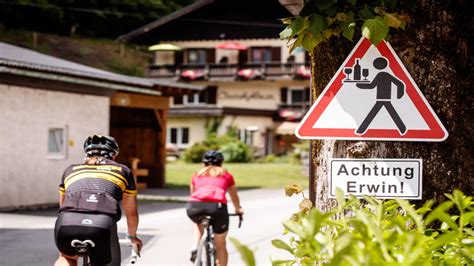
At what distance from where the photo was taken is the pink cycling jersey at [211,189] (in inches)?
424

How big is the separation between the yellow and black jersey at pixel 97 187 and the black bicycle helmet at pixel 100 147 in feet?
0.25

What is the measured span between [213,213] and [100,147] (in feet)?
12.4

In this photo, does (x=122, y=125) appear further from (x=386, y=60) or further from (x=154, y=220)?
(x=386, y=60)

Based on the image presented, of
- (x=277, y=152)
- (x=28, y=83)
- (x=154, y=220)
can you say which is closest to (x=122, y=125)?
Answer: (x=28, y=83)

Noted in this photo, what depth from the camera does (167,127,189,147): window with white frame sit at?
64875mm

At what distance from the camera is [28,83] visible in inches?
882

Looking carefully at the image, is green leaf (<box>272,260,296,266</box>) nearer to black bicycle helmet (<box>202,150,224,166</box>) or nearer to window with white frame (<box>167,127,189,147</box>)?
black bicycle helmet (<box>202,150,224,166</box>)

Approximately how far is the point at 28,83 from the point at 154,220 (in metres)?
4.73

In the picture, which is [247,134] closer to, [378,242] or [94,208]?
[94,208]

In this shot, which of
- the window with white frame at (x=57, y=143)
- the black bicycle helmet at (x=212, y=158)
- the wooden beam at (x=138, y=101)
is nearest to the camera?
the black bicycle helmet at (x=212, y=158)

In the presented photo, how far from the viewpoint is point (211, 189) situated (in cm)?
1080

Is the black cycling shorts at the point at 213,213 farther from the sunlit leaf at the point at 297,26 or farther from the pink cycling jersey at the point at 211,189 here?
the sunlit leaf at the point at 297,26

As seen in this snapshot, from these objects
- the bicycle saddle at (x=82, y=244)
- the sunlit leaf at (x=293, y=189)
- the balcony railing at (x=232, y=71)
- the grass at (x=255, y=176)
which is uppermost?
the balcony railing at (x=232, y=71)

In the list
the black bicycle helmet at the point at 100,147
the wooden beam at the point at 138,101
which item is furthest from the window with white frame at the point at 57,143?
the black bicycle helmet at the point at 100,147
